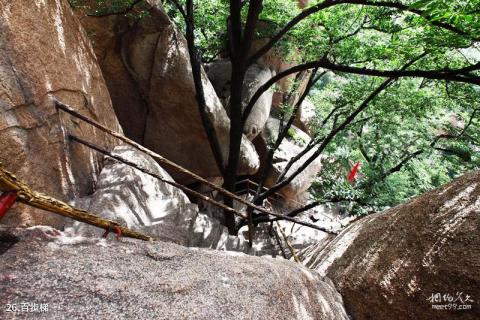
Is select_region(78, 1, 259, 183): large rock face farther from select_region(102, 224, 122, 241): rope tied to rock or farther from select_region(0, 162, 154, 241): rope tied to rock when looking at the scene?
select_region(0, 162, 154, 241): rope tied to rock

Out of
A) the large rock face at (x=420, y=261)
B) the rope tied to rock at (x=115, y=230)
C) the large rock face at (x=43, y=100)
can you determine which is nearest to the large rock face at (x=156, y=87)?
the large rock face at (x=43, y=100)

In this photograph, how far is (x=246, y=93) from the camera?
10.7 meters

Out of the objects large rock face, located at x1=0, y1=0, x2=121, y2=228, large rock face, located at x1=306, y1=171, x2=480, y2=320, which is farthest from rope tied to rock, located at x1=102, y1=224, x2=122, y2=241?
large rock face, located at x1=306, y1=171, x2=480, y2=320

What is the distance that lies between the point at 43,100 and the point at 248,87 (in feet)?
27.6

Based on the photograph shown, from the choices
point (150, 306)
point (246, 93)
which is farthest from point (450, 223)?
point (246, 93)

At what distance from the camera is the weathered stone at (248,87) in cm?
1044

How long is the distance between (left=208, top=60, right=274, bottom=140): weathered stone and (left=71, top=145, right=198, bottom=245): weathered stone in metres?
5.86

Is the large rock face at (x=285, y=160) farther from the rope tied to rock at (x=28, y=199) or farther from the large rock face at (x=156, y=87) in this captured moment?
the rope tied to rock at (x=28, y=199)

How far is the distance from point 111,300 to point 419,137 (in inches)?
367

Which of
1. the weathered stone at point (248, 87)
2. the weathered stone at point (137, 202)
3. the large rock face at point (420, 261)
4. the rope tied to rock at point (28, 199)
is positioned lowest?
the weathered stone at point (137, 202)

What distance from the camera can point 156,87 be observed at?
773 cm

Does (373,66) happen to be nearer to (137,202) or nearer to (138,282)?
(137,202)

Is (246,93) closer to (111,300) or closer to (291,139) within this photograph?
(291,139)

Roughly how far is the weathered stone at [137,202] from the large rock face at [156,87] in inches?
134
